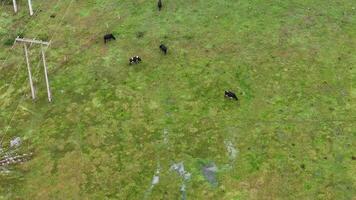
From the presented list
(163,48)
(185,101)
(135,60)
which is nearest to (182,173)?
(185,101)

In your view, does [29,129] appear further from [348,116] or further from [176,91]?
[348,116]

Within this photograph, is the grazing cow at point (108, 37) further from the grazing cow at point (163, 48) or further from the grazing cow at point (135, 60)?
the grazing cow at point (163, 48)

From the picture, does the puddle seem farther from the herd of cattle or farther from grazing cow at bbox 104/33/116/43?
grazing cow at bbox 104/33/116/43

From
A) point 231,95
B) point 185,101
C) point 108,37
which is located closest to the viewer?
point 231,95

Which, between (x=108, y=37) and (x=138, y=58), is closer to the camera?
(x=138, y=58)

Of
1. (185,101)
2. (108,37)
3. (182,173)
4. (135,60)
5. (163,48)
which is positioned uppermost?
(163,48)

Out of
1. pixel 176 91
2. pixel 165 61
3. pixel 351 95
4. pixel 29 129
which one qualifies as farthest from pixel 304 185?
pixel 29 129

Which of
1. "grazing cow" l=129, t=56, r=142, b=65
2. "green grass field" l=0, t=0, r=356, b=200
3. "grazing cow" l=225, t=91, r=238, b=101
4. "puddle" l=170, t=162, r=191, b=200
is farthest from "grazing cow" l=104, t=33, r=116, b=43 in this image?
"puddle" l=170, t=162, r=191, b=200

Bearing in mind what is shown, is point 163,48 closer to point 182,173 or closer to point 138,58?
point 138,58
